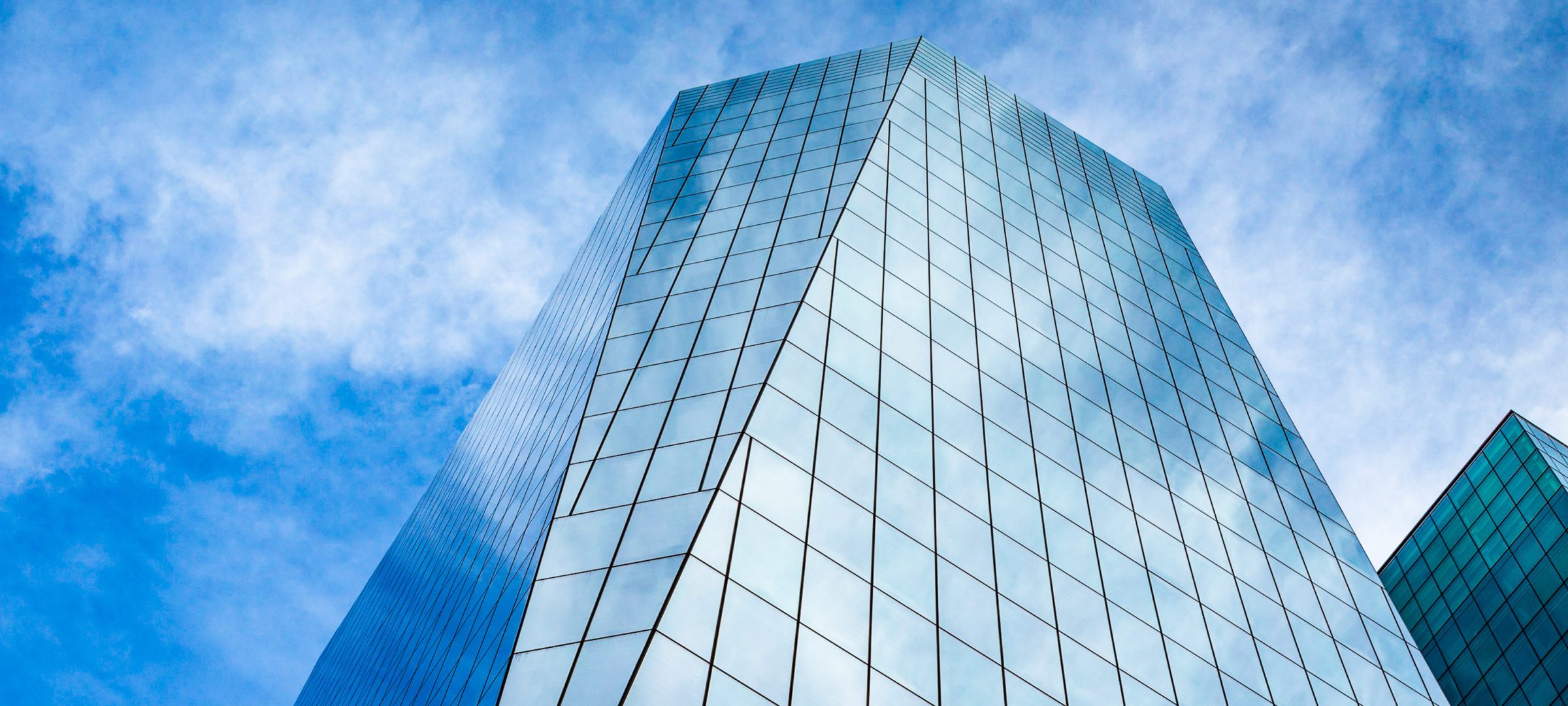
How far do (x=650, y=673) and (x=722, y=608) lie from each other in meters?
1.70

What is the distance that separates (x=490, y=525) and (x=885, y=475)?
14517 mm

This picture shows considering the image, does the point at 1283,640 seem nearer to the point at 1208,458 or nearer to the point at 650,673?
the point at 1208,458

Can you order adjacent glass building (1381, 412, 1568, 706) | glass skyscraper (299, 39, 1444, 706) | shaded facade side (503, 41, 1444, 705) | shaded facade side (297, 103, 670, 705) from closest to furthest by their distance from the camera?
shaded facade side (503, 41, 1444, 705) < glass skyscraper (299, 39, 1444, 706) < shaded facade side (297, 103, 670, 705) < adjacent glass building (1381, 412, 1568, 706)

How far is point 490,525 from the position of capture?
30094 millimetres

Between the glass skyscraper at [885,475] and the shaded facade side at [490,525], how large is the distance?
0.27 metres

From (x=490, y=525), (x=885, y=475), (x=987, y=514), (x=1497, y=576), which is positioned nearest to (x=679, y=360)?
(x=885, y=475)

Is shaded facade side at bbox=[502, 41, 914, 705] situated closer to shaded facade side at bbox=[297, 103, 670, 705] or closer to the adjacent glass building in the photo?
shaded facade side at bbox=[297, 103, 670, 705]

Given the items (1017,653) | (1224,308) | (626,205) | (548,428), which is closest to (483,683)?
→ (1017,653)

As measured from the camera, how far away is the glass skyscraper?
16.4 meters

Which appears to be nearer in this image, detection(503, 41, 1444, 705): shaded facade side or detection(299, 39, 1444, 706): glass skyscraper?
detection(503, 41, 1444, 705): shaded facade side

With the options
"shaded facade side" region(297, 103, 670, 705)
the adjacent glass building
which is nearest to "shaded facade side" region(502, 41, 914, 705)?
"shaded facade side" region(297, 103, 670, 705)

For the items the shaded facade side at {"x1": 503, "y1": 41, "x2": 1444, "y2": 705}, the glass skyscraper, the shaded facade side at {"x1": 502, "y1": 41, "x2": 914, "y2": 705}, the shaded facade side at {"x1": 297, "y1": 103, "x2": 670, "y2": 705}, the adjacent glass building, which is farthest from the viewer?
the adjacent glass building

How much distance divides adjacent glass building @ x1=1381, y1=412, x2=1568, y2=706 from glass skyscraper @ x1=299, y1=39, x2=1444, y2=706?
19.5 meters

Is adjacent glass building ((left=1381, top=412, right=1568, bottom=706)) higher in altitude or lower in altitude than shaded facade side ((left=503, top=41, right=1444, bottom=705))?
higher
